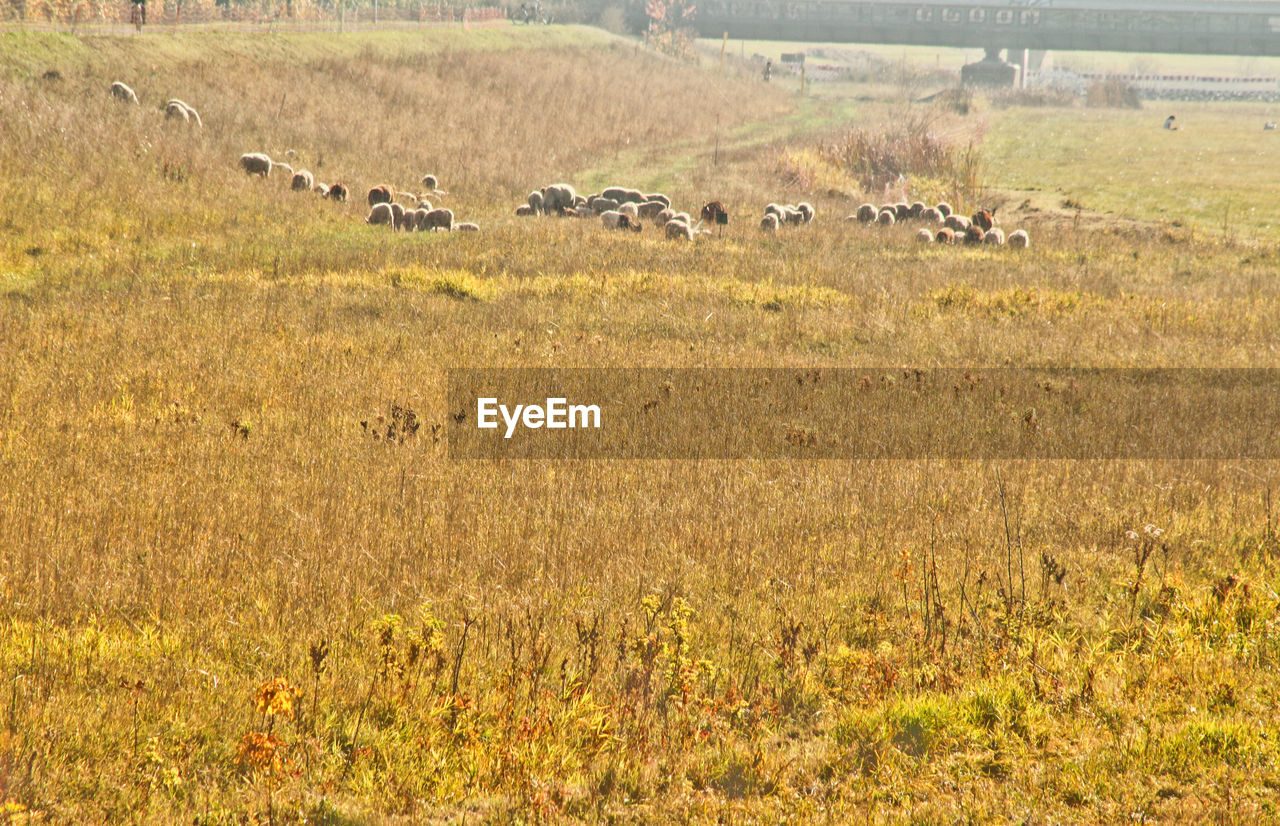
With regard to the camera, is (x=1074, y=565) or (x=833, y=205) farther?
(x=833, y=205)

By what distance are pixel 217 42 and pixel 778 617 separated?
3579 cm

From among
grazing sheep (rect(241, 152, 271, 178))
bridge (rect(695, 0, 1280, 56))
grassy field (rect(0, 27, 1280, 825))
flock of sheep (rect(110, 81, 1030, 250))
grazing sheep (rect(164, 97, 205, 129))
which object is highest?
bridge (rect(695, 0, 1280, 56))

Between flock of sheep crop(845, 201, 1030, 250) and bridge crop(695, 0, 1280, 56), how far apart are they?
83.0 meters

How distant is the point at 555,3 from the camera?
336 feet

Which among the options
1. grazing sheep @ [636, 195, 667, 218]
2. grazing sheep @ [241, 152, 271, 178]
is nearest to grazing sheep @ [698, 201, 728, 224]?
grazing sheep @ [636, 195, 667, 218]

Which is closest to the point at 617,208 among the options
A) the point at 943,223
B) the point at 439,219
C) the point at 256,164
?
the point at 439,219

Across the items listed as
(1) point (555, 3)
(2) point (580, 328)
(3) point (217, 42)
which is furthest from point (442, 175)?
(1) point (555, 3)

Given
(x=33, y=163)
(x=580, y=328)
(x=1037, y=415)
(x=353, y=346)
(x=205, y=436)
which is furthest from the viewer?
(x=33, y=163)

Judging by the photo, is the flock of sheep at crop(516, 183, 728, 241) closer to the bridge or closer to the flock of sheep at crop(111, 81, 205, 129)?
the flock of sheep at crop(111, 81, 205, 129)

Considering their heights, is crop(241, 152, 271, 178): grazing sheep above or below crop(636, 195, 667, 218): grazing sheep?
above

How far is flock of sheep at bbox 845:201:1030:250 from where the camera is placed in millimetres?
24812

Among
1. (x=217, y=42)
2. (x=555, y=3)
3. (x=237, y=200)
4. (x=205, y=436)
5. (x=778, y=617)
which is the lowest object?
(x=778, y=617)

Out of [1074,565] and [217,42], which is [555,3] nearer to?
[217,42]
